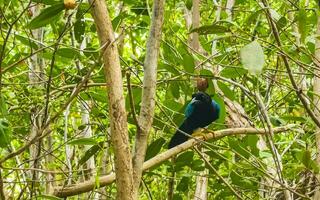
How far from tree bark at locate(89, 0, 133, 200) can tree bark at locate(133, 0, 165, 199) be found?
0.35 feet

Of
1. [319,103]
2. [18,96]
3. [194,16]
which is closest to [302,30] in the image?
[319,103]

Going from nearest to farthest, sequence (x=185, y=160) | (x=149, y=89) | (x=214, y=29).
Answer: (x=214, y=29), (x=149, y=89), (x=185, y=160)

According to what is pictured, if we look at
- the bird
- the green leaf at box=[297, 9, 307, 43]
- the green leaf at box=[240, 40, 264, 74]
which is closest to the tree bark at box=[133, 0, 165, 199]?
the green leaf at box=[297, 9, 307, 43]

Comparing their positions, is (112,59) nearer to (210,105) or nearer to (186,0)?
(186,0)

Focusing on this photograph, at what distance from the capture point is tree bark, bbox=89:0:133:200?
1315mm

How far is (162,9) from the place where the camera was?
149 centimetres

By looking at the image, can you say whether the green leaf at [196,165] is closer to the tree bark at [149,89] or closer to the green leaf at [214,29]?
the tree bark at [149,89]

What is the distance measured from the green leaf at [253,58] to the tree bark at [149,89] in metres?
0.57

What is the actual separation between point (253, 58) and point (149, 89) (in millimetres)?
598

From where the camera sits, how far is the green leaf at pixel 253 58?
34.3 inches

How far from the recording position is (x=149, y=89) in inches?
57.9

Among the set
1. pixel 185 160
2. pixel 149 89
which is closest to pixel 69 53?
pixel 149 89

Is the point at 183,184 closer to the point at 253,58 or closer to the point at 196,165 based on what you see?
the point at 196,165

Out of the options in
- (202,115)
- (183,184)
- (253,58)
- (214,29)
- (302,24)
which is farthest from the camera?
(202,115)
